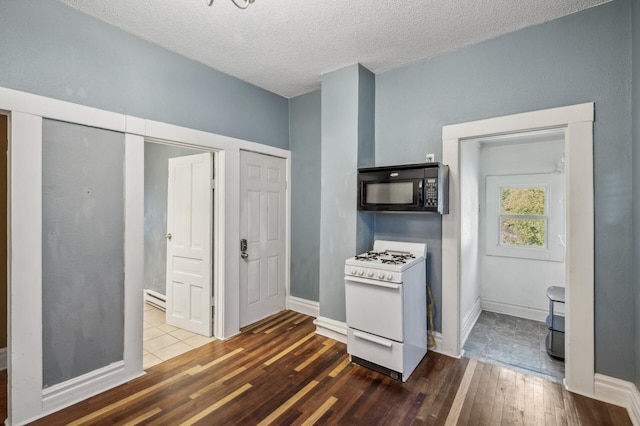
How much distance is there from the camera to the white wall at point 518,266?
3.84 metres

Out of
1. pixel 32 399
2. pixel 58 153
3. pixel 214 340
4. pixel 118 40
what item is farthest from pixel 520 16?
pixel 32 399

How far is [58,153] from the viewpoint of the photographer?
6.69ft

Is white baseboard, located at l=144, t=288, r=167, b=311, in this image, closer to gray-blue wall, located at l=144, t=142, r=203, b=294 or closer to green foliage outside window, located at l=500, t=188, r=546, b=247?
gray-blue wall, located at l=144, t=142, r=203, b=294

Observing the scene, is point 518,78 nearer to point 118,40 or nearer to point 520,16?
point 520,16

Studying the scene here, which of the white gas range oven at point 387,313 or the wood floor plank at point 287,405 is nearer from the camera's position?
the wood floor plank at point 287,405

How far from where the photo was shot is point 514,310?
4012mm

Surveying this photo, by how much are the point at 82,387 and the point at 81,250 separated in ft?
3.24

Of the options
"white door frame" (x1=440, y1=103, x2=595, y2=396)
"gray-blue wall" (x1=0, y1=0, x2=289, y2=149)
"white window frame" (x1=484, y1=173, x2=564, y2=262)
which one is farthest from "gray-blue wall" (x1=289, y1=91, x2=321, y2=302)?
"white window frame" (x1=484, y1=173, x2=564, y2=262)

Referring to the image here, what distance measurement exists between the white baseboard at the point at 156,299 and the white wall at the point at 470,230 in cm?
371

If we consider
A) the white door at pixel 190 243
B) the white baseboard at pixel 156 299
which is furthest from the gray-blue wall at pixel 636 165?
the white baseboard at pixel 156 299

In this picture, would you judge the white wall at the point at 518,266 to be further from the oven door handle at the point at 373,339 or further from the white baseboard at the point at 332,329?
the oven door handle at the point at 373,339

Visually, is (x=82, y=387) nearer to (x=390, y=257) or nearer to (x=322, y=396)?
(x=322, y=396)

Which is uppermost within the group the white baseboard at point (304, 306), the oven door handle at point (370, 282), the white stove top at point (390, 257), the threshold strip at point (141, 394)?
the white stove top at point (390, 257)

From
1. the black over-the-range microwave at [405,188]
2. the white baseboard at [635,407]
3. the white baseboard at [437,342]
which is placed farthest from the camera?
the white baseboard at [437,342]
